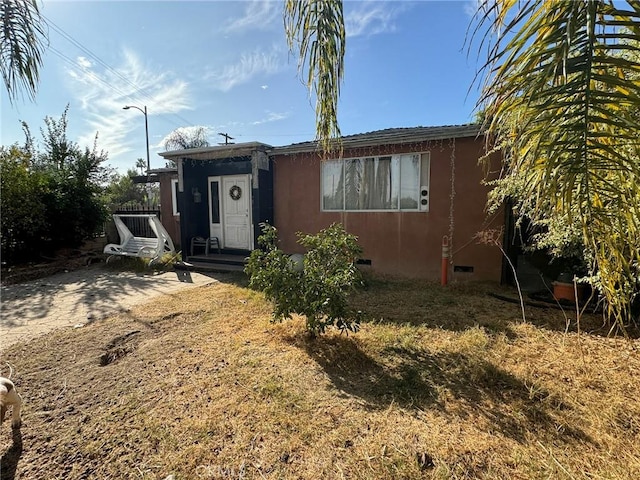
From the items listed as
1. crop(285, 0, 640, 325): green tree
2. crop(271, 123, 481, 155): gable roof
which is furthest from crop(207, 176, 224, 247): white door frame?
crop(285, 0, 640, 325): green tree

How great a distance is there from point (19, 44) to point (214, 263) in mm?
5592

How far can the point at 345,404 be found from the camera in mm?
2332

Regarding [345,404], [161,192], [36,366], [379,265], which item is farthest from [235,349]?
[161,192]

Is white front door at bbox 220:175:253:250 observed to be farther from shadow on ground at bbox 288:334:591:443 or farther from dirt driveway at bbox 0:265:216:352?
shadow on ground at bbox 288:334:591:443

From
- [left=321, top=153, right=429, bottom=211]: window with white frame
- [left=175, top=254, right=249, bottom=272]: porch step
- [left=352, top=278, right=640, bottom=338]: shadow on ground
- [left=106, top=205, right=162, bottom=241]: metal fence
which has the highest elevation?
[left=321, top=153, right=429, bottom=211]: window with white frame

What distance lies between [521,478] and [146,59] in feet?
32.1

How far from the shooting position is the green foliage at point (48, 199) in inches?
295

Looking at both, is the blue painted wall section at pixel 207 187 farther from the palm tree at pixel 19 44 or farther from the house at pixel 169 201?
the palm tree at pixel 19 44

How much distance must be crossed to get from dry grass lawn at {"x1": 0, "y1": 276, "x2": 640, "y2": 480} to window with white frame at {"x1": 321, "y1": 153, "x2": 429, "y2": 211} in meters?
3.00

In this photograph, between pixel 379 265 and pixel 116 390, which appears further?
pixel 379 265

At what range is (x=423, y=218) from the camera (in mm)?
6148

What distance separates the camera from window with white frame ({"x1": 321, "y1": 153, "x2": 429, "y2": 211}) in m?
6.18

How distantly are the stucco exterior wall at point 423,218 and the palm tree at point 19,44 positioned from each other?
4.85 meters

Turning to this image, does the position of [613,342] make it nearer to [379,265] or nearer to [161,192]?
[379,265]
